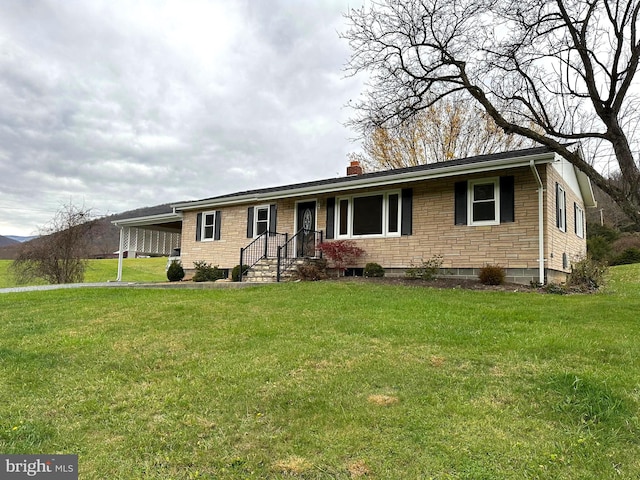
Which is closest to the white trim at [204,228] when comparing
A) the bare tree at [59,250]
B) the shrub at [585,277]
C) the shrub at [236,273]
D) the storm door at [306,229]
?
the shrub at [236,273]

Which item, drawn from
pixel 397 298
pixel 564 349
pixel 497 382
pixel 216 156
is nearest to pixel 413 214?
pixel 397 298

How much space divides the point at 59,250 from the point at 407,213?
51.3ft

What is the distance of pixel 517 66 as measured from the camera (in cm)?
947

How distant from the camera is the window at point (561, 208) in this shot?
37.1 ft

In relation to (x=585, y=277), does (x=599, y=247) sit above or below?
above

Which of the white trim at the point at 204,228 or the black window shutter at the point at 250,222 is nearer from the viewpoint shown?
the black window shutter at the point at 250,222

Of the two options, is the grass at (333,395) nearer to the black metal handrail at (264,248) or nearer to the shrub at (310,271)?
the shrub at (310,271)

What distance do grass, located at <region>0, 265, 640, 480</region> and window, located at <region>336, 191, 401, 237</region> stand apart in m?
6.30

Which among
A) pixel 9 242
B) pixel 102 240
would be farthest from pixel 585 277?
pixel 9 242

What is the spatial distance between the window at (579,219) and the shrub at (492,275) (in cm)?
607

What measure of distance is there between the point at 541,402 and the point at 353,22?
969cm

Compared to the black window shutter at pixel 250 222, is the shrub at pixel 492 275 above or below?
below

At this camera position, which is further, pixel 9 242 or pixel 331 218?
pixel 9 242

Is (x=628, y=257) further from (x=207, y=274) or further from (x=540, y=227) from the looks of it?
(x=207, y=274)
